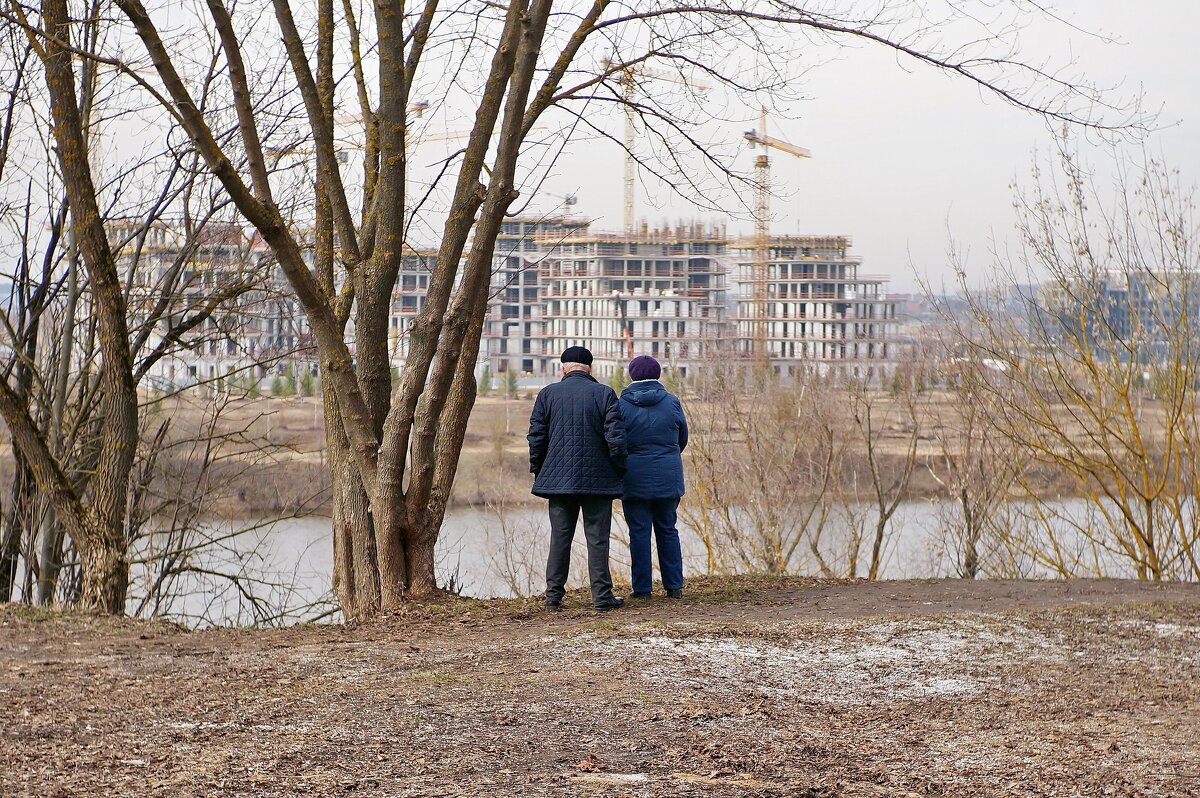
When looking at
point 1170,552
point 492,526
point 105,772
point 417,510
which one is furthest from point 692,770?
point 492,526

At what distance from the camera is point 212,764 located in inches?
146

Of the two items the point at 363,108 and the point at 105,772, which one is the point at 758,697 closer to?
the point at 105,772

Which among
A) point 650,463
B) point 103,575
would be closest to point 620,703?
point 650,463

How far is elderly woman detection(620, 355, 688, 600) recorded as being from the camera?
7461mm

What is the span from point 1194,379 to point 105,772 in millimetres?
11126

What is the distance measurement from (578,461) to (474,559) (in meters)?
20.6

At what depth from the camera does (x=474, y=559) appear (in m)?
27.1

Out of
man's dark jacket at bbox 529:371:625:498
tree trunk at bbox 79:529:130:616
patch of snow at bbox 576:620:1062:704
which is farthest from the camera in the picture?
tree trunk at bbox 79:529:130:616

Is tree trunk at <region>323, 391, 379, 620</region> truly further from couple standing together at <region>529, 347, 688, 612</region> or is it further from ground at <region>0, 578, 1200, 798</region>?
couple standing together at <region>529, 347, 688, 612</region>

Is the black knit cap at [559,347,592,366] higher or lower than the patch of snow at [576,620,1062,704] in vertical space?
higher

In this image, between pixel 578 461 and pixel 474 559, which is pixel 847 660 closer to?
pixel 578 461

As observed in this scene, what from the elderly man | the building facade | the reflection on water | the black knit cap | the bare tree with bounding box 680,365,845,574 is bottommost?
the reflection on water

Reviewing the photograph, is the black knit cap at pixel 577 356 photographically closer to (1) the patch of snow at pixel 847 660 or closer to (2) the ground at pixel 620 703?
(2) the ground at pixel 620 703

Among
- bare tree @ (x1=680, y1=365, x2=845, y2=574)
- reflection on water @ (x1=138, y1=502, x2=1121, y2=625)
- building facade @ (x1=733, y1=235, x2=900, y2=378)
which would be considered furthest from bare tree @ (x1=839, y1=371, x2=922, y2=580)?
building facade @ (x1=733, y1=235, x2=900, y2=378)
